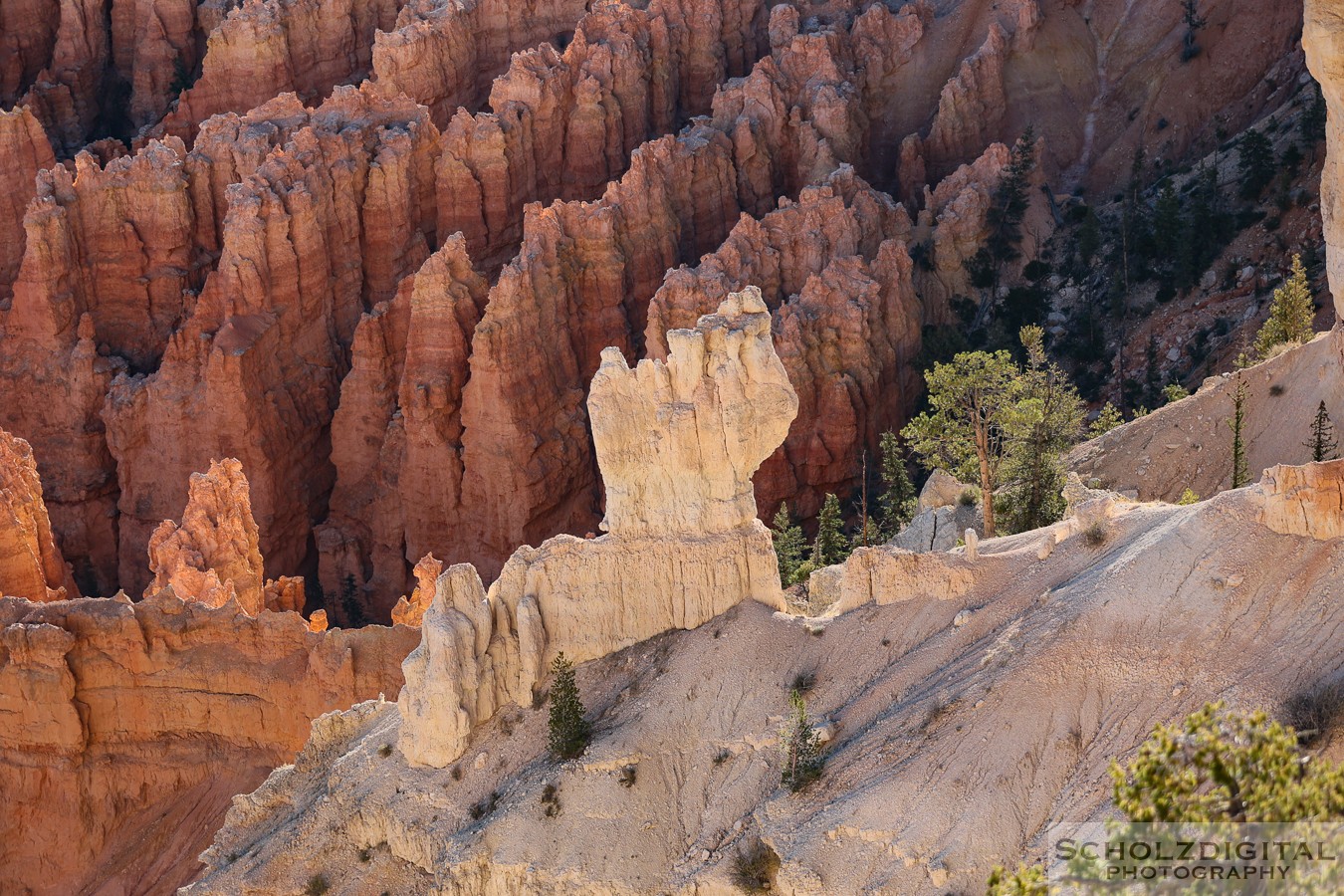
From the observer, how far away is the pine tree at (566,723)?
2631 centimetres

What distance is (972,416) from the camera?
35.1 metres

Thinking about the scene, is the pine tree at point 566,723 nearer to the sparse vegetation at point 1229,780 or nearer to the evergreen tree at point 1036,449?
the sparse vegetation at point 1229,780

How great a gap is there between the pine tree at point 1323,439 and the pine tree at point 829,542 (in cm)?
1183

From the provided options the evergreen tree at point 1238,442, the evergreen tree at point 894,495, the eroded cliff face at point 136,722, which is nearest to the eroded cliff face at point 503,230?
the evergreen tree at point 894,495

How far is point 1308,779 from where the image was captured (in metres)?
→ 16.5

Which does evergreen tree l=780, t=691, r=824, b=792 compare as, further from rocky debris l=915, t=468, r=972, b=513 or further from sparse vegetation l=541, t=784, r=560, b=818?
rocky debris l=915, t=468, r=972, b=513

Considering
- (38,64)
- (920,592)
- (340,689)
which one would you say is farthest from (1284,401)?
(38,64)

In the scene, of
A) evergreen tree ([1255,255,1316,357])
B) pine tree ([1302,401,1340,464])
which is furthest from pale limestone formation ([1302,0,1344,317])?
evergreen tree ([1255,255,1316,357])

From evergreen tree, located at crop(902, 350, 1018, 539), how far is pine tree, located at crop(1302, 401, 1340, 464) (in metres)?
5.33

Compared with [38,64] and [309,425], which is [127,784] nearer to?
[309,425]

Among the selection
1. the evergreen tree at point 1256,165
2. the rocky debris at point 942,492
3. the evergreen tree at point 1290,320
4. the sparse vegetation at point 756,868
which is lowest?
the sparse vegetation at point 756,868

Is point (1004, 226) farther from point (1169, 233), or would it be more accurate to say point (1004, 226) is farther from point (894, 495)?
point (894, 495)

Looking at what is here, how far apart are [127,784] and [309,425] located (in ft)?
64.3

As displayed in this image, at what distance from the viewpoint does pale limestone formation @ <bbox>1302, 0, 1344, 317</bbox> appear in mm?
25281
